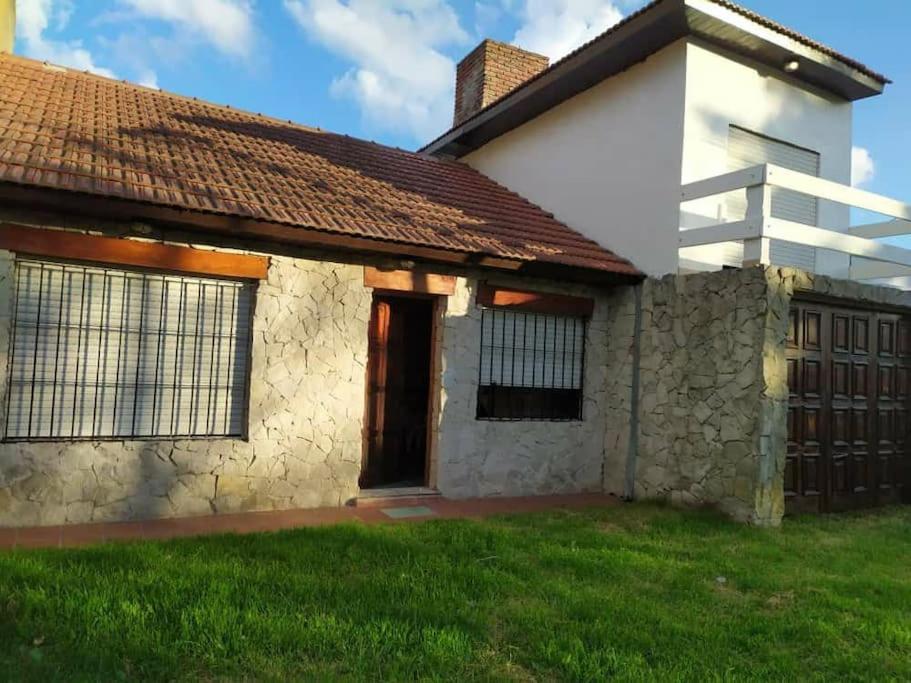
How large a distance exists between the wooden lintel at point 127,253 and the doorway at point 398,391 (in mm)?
1823

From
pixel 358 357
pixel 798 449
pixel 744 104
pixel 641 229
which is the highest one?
pixel 744 104

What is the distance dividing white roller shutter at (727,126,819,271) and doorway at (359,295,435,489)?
430 centimetres

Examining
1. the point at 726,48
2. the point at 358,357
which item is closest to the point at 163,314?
the point at 358,357

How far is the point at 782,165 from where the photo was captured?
8758 mm

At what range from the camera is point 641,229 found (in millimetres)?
8219

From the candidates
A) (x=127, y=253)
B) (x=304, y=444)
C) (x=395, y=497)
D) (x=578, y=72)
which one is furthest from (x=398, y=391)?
(x=578, y=72)

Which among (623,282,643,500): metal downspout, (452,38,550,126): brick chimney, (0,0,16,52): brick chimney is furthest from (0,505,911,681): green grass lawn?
(452,38,550,126): brick chimney

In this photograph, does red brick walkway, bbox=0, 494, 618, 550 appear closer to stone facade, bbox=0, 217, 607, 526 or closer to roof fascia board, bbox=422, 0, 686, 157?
stone facade, bbox=0, 217, 607, 526

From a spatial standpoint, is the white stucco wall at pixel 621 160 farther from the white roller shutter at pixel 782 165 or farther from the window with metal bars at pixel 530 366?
the window with metal bars at pixel 530 366

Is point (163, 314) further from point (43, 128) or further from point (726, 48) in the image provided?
point (726, 48)

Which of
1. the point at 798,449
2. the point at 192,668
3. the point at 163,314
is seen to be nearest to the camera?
the point at 192,668

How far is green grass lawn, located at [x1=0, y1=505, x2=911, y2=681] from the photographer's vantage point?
127 inches

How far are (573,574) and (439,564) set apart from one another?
3.28 ft

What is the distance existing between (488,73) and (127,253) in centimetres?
866
